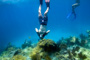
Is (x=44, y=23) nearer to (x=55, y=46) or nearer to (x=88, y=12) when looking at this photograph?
(x=55, y=46)

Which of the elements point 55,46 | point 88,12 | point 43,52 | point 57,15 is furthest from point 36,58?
point 57,15

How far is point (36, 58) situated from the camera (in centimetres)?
544

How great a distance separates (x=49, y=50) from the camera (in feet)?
22.9

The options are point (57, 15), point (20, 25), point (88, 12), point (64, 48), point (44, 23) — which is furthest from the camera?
point (20, 25)

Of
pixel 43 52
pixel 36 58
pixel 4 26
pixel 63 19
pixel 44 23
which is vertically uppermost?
pixel 63 19

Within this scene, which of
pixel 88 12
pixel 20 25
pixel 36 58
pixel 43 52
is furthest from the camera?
pixel 20 25

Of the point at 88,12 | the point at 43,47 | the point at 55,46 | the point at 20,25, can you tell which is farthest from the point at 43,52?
the point at 20,25

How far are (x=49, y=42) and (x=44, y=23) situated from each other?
120 inches

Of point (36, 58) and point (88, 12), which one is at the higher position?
point (88, 12)

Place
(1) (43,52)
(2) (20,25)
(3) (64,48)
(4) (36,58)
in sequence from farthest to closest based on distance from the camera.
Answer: (2) (20,25), (3) (64,48), (1) (43,52), (4) (36,58)

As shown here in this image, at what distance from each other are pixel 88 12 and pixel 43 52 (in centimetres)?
10122

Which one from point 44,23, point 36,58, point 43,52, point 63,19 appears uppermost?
point 63,19

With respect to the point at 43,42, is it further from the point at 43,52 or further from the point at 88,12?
the point at 88,12

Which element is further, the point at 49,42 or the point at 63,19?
the point at 63,19
